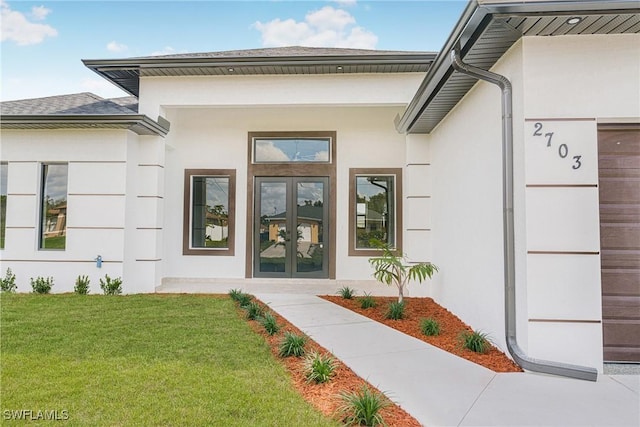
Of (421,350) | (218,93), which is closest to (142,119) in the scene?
(218,93)

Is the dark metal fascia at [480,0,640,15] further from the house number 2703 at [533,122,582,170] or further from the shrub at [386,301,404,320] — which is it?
the shrub at [386,301,404,320]

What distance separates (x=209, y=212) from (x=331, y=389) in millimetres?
6692

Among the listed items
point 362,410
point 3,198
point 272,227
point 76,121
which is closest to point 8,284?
point 3,198

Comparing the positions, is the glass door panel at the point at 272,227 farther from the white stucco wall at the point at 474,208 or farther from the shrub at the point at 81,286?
the white stucco wall at the point at 474,208

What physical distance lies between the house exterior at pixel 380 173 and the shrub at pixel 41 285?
25cm

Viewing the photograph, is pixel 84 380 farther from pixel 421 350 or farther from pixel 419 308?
pixel 419 308

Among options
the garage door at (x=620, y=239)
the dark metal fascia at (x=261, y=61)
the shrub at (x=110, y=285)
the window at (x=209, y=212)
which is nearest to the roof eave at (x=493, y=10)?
the garage door at (x=620, y=239)

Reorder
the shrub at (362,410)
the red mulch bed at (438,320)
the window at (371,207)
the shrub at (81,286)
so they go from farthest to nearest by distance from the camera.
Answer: the window at (371,207) → the shrub at (81,286) → the red mulch bed at (438,320) → the shrub at (362,410)

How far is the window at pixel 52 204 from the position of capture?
23.8 feet

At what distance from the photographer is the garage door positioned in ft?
11.6

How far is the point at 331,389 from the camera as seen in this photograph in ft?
9.71

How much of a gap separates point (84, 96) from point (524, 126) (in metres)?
9.52

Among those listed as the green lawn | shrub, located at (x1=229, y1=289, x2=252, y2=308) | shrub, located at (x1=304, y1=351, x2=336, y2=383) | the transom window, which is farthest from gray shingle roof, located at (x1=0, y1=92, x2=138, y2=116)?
shrub, located at (x1=304, y1=351, x2=336, y2=383)

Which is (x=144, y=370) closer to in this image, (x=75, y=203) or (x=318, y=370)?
(x=318, y=370)
